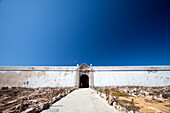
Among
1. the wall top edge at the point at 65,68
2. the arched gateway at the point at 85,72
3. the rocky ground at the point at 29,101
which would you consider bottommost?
the rocky ground at the point at 29,101

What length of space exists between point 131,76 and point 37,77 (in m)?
22.0

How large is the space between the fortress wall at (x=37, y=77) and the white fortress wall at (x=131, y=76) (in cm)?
645

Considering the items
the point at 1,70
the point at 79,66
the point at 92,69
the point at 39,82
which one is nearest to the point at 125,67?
the point at 92,69

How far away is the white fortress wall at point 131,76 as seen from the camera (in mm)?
16578

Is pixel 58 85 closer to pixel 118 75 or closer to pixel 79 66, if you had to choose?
pixel 79 66

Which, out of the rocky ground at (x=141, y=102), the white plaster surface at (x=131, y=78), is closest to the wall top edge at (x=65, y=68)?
the white plaster surface at (x=131, y=78)

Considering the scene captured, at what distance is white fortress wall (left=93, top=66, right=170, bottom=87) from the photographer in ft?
54.4

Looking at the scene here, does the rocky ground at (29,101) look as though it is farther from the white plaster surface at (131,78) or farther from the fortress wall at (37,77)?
the white plaster surface at (131,78)

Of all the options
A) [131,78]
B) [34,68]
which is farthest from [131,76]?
[34,68]

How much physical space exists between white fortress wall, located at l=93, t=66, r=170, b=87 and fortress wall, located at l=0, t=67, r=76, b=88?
645cm

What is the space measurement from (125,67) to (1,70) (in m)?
30.0

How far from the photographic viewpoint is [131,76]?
17125mm

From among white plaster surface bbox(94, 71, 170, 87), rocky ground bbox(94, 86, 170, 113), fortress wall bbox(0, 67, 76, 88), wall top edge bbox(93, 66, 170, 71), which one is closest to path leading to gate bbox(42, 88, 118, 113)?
rocky ground bbox(94, 86, 170, 113)

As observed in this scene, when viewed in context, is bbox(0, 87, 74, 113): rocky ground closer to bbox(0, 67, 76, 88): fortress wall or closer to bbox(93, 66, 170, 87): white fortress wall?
bbox(0, 67, 76, 88): fortress wall
